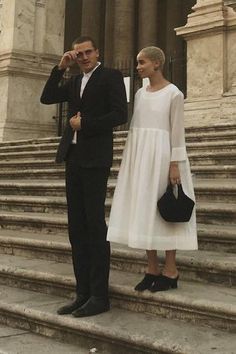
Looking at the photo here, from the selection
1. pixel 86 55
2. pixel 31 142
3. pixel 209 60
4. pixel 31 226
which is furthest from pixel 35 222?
pixel 209 60

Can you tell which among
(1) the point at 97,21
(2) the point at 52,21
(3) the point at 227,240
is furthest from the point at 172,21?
(3) the point at 227,240

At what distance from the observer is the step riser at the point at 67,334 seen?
3184 millimetres

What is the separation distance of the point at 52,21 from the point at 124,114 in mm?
9273

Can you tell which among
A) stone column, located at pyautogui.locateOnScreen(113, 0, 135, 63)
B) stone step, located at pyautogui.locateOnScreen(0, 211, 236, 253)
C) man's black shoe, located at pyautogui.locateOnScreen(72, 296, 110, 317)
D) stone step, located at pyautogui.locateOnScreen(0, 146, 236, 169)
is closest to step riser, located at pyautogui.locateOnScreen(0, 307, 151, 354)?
man's black shoe, located at pyautogui.locateOnScreen(72, 296, 110, 317)

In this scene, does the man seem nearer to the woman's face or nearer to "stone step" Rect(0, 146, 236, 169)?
the woman's face

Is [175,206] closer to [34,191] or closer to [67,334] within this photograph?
[67,334]

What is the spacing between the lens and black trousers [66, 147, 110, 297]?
11.4 ft

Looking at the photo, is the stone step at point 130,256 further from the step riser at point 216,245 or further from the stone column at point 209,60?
the stone column at point 209,60

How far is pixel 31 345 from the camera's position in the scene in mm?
3396

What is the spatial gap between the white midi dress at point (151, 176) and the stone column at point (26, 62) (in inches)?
313

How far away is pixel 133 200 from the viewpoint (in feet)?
11.5

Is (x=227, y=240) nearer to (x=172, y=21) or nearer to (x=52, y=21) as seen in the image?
(x=52, y=21)

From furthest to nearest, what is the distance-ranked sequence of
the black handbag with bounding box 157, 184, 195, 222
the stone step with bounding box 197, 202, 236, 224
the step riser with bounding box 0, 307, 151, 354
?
the stone step with bounding box 197, 202, 236, 224
the black handbag with bounding box 157, 184, 195, 222
the step riser with bounding box 0, 307, 151, 354

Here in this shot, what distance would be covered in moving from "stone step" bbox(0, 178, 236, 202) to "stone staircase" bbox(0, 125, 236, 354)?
1cm
